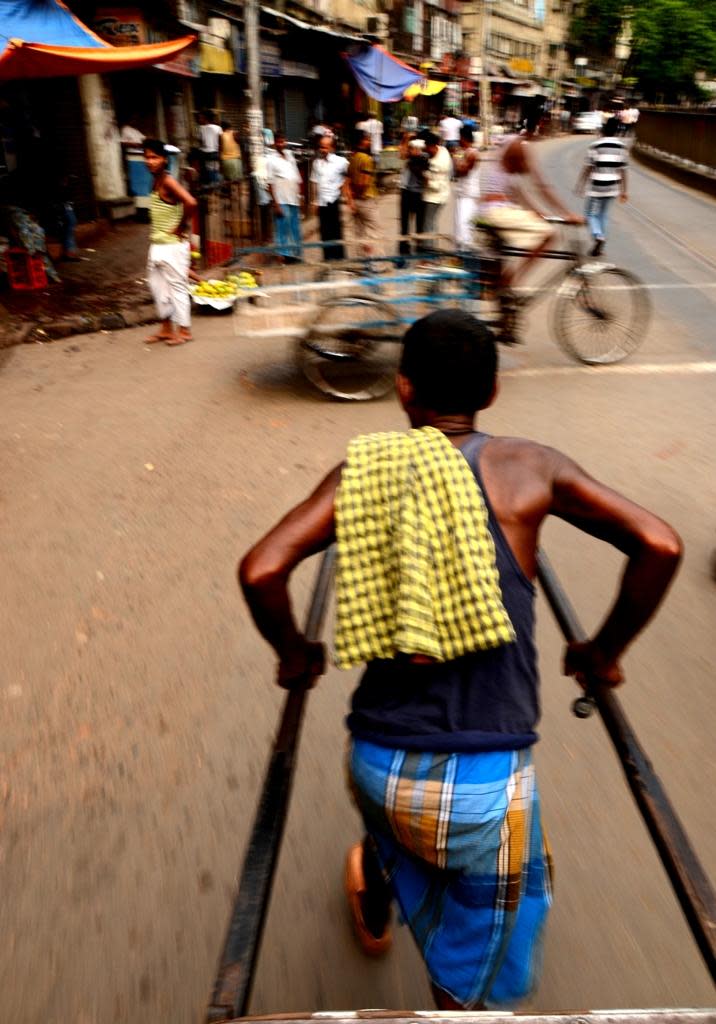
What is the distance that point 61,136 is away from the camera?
510 inches

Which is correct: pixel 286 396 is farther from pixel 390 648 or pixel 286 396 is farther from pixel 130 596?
pixel 390 648

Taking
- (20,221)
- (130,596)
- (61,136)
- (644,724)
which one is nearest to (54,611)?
(130,596)

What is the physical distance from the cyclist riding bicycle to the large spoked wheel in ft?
3.10

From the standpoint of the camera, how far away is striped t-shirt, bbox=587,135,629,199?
10.6m

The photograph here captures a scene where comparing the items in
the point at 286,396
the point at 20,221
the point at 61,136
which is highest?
the point at 61,136

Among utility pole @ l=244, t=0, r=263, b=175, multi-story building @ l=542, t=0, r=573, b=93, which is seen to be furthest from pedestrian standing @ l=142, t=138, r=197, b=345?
multi-story building @ l=542, t=0, r=573, b=93

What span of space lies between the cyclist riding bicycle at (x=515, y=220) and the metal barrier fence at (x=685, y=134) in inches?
732

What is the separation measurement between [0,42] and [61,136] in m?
5.91

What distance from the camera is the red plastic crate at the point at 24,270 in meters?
9.77

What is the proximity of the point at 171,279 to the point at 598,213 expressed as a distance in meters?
6.59

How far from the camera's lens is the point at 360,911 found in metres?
2.02

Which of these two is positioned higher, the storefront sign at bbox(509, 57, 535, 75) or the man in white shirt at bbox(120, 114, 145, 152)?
the storefront sign at bbox(509, 57, 535, 75)

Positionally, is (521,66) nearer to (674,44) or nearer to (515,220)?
(674,44)

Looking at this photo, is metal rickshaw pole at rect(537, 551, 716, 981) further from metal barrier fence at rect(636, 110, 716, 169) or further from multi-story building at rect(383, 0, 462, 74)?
multi-story building at rect(383, 0, 462, 74)
